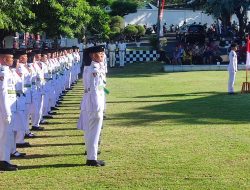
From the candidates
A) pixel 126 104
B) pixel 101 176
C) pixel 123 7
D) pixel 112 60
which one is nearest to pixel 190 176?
pixel 101 176

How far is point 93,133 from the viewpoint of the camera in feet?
30.3

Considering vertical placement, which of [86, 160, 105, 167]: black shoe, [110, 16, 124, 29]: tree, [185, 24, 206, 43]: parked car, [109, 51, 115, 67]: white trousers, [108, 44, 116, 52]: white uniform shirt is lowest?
[86, 160, 105, 167]: black shoe

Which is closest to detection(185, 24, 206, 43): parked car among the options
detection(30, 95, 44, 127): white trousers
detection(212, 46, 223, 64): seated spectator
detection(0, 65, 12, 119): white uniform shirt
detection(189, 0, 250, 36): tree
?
Answer: detection(189, 0, 250, 36): tree

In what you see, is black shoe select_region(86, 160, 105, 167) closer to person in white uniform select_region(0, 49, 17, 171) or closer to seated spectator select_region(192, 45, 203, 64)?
person in white uniform select_region(0, 49, 17, 171)

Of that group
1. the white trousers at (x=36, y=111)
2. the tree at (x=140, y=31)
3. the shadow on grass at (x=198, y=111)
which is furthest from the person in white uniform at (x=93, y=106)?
the tree at (x=140, y=31)

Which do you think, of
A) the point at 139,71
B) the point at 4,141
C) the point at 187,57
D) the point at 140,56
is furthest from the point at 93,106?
the point at 140,56

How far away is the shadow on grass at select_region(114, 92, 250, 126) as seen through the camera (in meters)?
13.9

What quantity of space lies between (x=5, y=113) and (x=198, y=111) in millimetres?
7631

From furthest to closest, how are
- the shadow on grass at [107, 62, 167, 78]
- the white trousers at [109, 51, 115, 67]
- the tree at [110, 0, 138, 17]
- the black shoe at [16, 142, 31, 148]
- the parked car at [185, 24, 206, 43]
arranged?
the tree at [110, 0, 138, 17] < the parked car at [185, 24, 206, 43] < the white trousers at [109, 51, 115, 67] < the shadow on grass at [107, 62, 167, 78] < the black shoe at [16, 142, 31, 148]

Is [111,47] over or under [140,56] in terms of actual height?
over

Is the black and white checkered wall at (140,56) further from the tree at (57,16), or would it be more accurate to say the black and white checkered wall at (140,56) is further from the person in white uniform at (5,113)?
the person in white uniform at (5,113)

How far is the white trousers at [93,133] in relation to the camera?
9.19 m

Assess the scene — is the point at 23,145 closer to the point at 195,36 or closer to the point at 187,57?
the point at 187,57

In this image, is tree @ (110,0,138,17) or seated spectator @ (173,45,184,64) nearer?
seated spectator @ (173,45,184,64)
